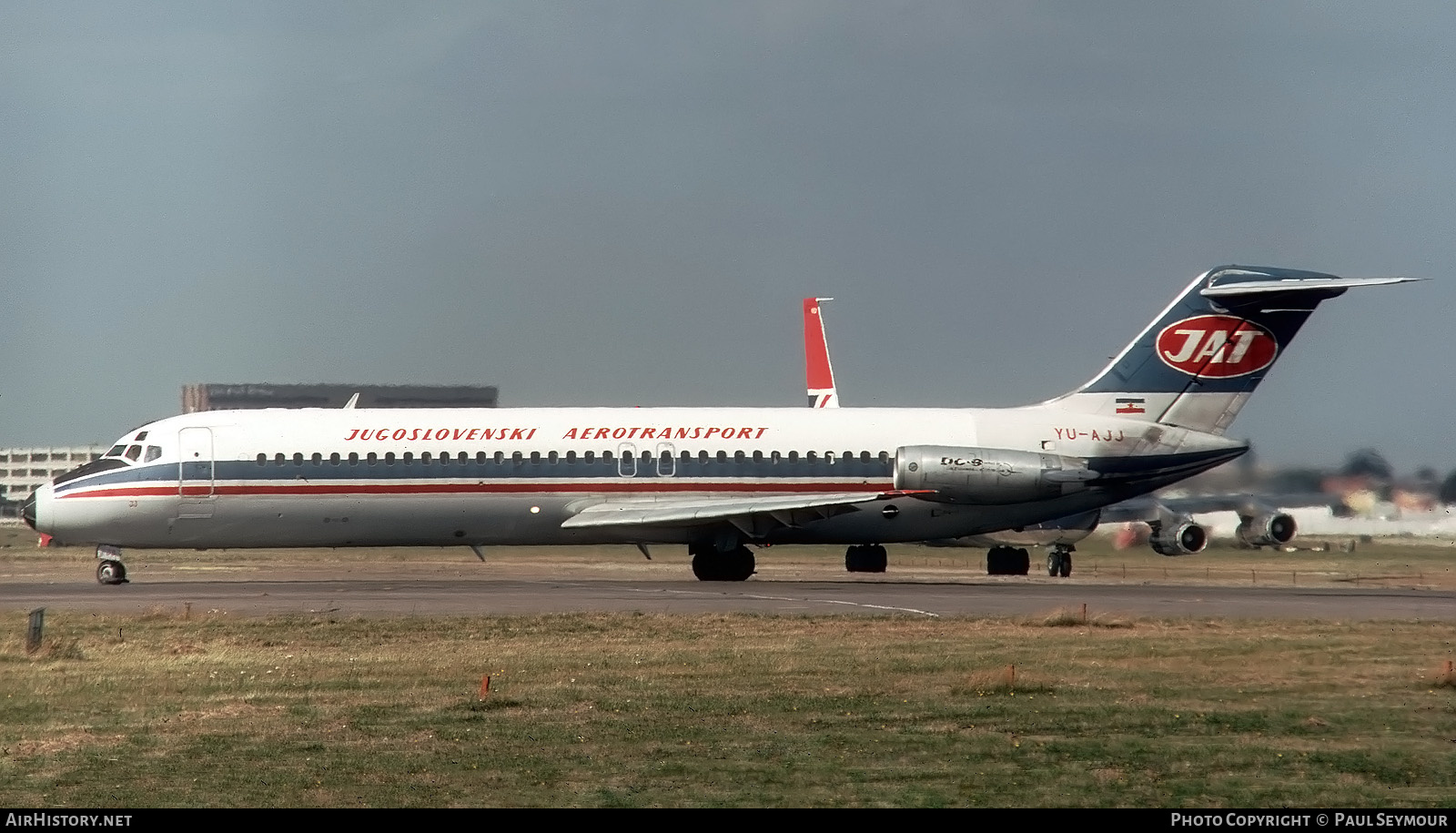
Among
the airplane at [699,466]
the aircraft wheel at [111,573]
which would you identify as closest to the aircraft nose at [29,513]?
the airplane at [699,466]

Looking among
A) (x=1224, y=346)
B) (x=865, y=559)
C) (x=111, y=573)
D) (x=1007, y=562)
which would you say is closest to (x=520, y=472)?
(x=111, y=573)

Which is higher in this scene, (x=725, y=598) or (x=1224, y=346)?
(x=1224, y=346)

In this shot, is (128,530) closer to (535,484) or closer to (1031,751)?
(535,484)

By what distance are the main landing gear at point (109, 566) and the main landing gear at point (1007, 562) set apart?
73.8 feet

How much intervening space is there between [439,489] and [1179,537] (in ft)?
70.7

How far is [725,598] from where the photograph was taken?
32.1 metres

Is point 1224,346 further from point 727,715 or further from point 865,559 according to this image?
point 727,715

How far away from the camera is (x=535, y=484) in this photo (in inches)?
1522

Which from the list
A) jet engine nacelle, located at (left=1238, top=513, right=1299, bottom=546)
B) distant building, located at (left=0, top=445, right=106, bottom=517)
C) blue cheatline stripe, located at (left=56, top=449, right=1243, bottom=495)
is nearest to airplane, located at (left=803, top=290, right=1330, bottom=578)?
jet engine nacelle, located at (left=1238, top=513, right=1299, bottom=546)

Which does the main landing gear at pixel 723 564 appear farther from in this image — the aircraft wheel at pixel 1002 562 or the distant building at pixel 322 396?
the distant building at pixel 322 396

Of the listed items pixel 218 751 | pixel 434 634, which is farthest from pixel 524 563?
pixel 218 751

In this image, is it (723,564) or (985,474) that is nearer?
(985,474)

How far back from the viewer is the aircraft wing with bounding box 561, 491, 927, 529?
3772cm

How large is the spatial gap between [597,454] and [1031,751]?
81.7 feet
